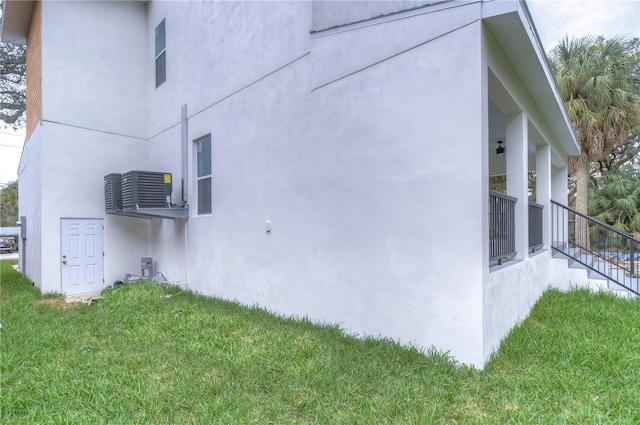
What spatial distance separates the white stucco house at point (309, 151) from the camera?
11.3 feet

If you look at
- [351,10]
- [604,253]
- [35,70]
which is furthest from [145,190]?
[604,253]

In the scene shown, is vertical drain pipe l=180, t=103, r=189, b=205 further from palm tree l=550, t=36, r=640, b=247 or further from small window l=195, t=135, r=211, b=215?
palm tree l=550, t=36, r=640, b=247

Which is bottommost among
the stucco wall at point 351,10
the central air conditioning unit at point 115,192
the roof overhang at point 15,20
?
the central air conditioning unit at point 115,192

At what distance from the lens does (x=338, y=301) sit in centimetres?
435

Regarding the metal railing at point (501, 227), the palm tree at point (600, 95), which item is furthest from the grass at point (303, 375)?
the palm tree at point (600, 95)

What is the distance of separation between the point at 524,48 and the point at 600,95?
30.8ft

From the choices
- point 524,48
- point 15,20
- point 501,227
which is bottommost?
point 501,227

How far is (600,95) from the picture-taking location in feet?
34.9

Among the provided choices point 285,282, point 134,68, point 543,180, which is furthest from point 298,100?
point 134,68

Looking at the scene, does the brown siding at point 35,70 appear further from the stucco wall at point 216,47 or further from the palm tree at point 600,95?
the palm tree at point 600,95

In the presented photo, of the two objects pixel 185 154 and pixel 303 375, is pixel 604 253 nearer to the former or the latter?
pixel 303 375

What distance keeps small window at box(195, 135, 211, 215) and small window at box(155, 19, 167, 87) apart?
2.38 m

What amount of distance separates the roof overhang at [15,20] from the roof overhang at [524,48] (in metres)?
10.2

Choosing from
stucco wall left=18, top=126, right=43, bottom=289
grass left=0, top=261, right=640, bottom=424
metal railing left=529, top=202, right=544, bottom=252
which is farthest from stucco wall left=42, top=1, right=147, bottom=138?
metal railing left=529, top=202, right=544, bottom=252
